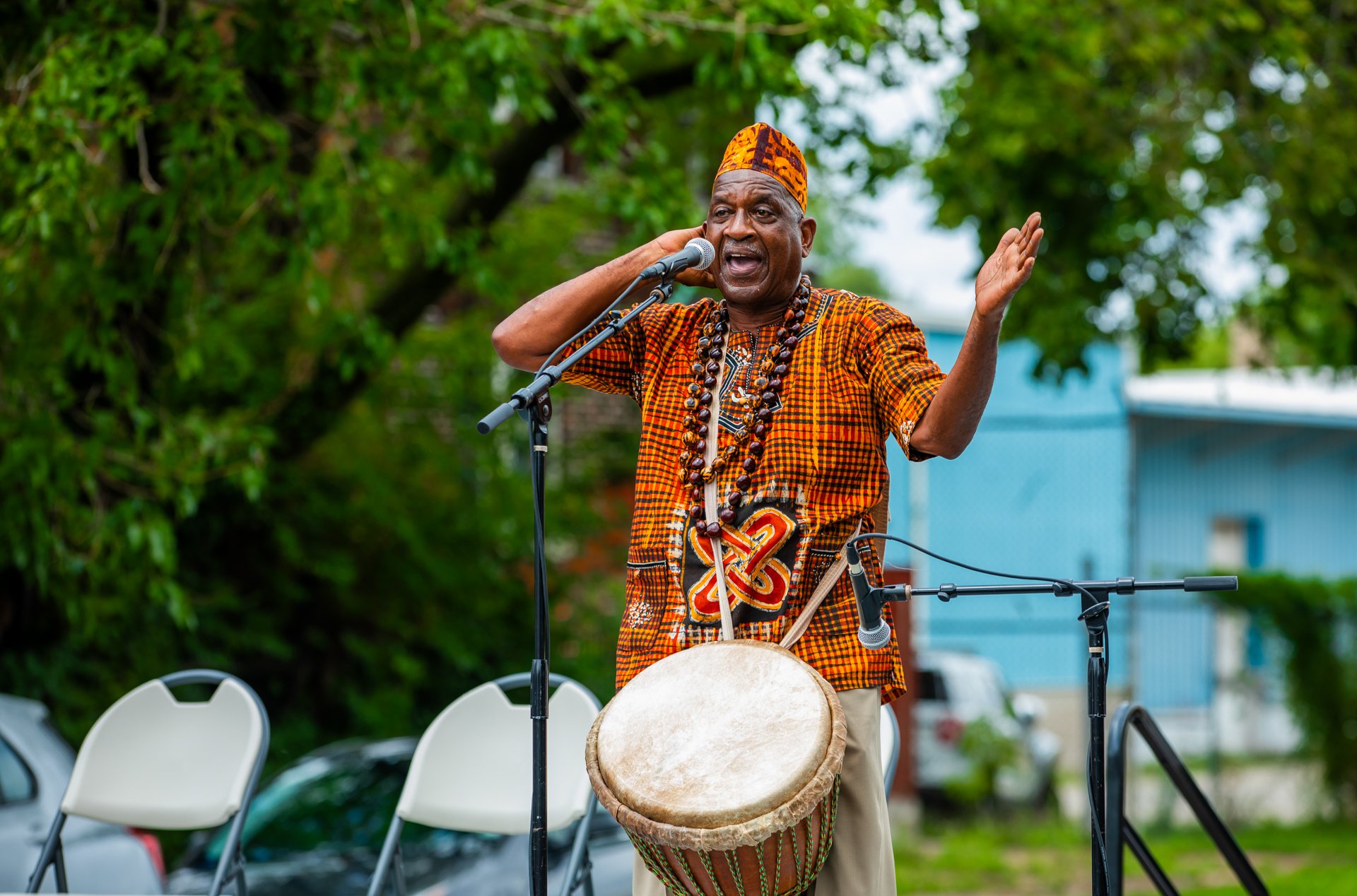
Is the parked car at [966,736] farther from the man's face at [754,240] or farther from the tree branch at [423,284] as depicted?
the man's face at [754,240]

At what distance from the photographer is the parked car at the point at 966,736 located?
11.0m

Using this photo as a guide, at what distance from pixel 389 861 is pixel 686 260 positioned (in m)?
1.97

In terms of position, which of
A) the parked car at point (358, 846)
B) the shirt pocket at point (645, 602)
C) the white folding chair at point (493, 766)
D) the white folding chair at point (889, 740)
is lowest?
the parked car at point (358, 846)

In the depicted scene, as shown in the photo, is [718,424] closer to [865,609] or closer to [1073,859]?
[865,609]

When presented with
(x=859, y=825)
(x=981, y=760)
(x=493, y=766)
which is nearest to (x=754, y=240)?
(x=859, y=825)

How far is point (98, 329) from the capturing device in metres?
5.72

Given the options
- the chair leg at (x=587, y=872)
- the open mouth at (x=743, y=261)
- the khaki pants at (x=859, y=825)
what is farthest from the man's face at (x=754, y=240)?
the chair leg at (x=587, y=872)

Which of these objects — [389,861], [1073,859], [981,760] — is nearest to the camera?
[389,861]

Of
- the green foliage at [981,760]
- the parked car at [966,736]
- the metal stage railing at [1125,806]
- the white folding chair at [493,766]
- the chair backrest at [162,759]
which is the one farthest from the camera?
the parked car at [966,736]

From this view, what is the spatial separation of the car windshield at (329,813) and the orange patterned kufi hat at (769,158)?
338 centimetres

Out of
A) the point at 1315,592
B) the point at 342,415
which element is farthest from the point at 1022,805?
the point at 342,415

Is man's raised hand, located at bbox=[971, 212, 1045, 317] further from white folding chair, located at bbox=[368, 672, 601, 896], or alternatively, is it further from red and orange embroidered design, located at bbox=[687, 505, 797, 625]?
white folding chair, located at bbox=[368, 672, 601, 896]

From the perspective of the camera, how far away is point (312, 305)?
18.5 ft

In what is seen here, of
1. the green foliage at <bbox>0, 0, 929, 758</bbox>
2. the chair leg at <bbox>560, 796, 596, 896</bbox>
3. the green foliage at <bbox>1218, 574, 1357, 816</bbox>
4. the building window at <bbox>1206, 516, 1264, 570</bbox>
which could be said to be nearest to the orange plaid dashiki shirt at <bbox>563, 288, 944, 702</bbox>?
the chair leg at <bbox>560, 796, 596, 896</bbox>
